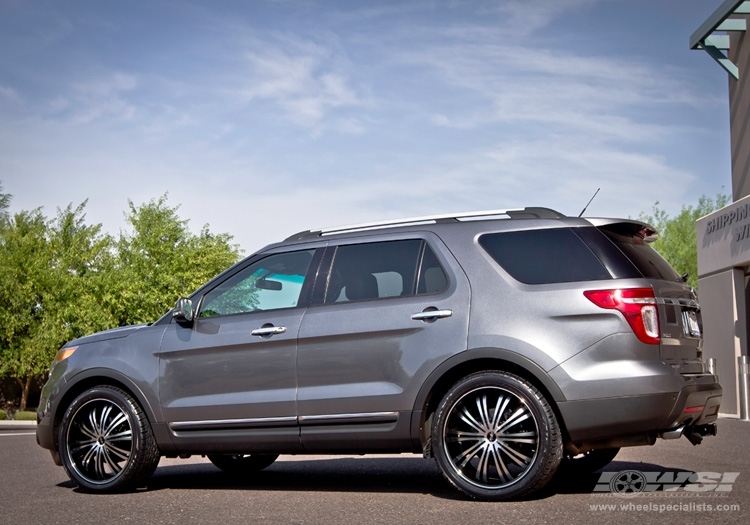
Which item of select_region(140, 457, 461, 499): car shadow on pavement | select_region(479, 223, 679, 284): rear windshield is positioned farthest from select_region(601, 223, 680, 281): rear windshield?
select_region(140, 457, 461, 499): car shadow on pavement

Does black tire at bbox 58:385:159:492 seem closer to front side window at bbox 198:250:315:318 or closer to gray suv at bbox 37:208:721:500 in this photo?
gray suv at bbox 37:208:721:500

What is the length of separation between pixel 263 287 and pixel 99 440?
70.4 inches

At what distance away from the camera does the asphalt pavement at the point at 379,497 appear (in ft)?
18.8

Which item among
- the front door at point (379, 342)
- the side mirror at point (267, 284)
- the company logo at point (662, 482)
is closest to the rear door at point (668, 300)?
the company logo at point (662, 482)

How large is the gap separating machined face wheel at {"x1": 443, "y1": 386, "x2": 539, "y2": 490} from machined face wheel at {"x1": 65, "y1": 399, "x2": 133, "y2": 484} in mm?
2703

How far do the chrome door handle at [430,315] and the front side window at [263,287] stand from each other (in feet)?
3.67

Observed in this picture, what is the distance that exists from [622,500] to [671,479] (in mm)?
1377

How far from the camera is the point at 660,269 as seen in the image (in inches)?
265

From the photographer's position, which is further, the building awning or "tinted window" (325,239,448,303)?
the building awning

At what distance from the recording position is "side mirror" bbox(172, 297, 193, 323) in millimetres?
7539

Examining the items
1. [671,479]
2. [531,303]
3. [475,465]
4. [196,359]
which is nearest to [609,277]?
[531,303]

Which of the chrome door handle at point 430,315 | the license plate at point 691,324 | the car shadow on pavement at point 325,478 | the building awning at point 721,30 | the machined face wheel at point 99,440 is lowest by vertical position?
the car shadow on pavement at point 325,478

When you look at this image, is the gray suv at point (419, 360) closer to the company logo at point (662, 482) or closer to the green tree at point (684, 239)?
the company logo at point (662, 482)

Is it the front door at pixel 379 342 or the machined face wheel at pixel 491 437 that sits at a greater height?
the front door at pixel 379 342
